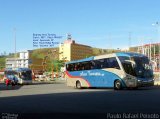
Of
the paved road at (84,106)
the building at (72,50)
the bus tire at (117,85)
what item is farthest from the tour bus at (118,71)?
the building at (72,50)

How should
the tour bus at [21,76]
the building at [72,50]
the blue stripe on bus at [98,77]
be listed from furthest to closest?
the building at [72,50], the tour bus at [21,76], the blue stripe on bus at [98,77]

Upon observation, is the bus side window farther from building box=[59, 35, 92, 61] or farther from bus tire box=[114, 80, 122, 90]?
building box=[59, 35, 92, 61]

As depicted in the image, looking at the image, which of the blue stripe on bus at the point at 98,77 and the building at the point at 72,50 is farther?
the building at the point at 72,50

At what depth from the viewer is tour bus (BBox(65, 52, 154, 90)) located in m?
31.0

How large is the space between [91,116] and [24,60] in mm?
110588

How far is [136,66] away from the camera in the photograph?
30891 mm

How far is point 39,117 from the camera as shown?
41.4ft

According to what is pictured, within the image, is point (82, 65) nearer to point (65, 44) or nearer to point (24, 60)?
point (24, 60)

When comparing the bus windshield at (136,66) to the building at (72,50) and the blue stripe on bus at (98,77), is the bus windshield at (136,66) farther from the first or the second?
the building at (72,50)

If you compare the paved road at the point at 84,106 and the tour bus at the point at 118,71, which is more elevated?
the tour bus at the point at 118,71

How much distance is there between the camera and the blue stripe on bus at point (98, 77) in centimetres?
3297

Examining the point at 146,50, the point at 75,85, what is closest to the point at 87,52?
the point at 146,50

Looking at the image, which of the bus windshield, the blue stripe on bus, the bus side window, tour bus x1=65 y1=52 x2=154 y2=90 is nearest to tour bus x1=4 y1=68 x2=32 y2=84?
the blue stripe on bus

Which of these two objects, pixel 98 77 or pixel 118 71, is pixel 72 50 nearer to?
pixel 98 77
